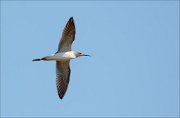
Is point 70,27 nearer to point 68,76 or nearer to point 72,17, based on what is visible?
point 72,17

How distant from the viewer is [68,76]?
2795 centimetres

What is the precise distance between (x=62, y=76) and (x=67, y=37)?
1761 mm

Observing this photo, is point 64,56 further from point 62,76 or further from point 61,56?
point 62,76

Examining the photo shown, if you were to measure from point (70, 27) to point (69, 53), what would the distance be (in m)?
0.93

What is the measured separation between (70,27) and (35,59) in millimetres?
1745

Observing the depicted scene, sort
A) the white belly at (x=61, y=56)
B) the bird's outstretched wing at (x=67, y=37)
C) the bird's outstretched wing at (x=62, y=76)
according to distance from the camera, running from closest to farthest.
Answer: the white belly at (x=61, y=56), the bird's outstretched wing at (x=67, y=37), the bird's outstretched wing at (x=62, y=76)

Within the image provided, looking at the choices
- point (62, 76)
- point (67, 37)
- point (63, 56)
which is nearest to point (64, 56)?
point (63, 56)

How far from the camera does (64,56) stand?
87.8 feet

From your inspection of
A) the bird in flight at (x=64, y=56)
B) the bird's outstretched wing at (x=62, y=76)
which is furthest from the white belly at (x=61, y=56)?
the bird's outstretched wing at (x=62, y=76)

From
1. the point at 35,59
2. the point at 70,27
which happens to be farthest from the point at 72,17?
the point at 35,59

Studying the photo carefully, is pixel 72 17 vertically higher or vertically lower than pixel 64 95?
higher

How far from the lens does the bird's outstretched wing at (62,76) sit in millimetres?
27641

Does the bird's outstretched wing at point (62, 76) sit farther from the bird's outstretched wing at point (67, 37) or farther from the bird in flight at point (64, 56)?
the bird's outstretched wing at point (67, 37)

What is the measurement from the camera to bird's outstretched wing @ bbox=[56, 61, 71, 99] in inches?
1088
